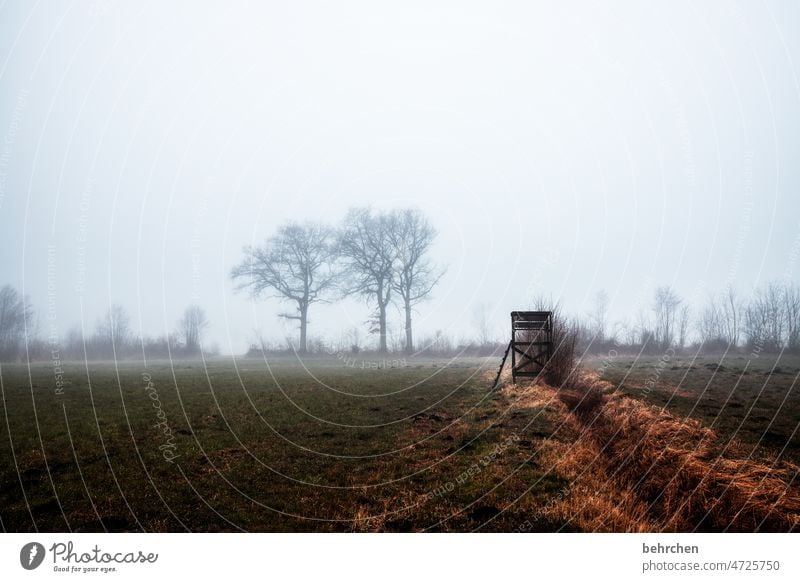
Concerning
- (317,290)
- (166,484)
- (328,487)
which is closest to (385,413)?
(328,487)

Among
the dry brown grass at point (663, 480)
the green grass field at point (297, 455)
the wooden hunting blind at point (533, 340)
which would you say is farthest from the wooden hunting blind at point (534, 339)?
the dry brown grass at point (663, 480)

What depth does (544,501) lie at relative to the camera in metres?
6.78

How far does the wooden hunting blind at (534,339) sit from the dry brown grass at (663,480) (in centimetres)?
833

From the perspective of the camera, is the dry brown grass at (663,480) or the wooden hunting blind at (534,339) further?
the wooden hunting blind at (534,339)

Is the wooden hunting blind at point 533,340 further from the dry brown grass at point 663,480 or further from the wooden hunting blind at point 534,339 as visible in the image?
the dry brown grass at point 663,480

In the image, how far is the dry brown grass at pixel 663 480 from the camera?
19.6ft

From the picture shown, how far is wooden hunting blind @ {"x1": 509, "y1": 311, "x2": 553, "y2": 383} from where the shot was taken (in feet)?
64.0
